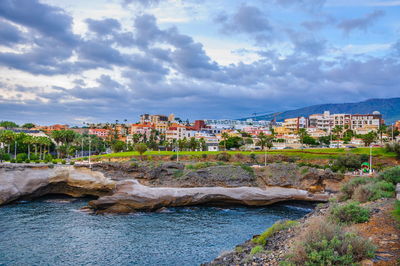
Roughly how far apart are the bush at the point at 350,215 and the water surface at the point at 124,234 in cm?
1011

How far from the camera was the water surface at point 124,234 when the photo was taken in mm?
22000

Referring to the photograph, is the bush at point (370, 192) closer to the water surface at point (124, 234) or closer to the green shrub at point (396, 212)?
the green shrub at point (396, 212)

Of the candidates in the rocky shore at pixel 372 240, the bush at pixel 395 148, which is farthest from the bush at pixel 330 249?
the bush at pixel 395 148

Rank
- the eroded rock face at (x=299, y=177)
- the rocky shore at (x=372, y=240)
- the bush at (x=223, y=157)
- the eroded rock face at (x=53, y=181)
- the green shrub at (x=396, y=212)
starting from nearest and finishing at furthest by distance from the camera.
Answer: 1. the rocky shore at (x=372, y=240)
2. the green shrub at (x=396, y=212)
3. the eroded rock face at (x=53, y=181)
4. the eroded rock face at (x=299, y=177)
5. the bush at (x=223, y=157)

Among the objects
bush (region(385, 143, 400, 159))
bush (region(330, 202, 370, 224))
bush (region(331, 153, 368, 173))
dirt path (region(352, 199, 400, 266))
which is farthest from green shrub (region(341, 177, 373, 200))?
bush (region(385, 143, 400, 159))

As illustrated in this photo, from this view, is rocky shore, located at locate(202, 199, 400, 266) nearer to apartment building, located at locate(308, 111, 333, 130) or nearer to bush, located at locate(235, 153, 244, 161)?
bush, located at locate(235, 153, 244, 161)

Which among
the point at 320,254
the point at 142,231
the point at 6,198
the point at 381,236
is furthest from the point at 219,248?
the point at 6,198

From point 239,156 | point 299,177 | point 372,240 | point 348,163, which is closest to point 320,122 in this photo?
point 239,156

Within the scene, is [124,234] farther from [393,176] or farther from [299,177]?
[299,177]

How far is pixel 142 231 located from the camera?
29031 mm

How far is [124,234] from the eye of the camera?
2775 centimetres

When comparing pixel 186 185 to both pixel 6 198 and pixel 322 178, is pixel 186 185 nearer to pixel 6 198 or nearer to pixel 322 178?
pixel 322 178

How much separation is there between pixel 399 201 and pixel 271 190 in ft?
91.1

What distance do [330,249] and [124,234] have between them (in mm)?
22023
